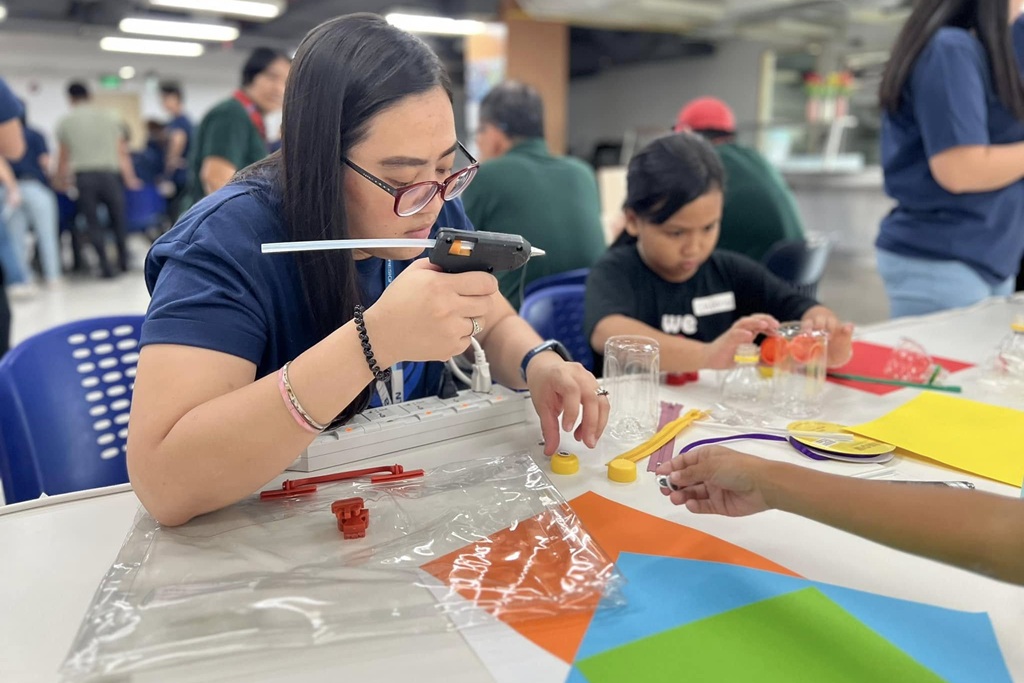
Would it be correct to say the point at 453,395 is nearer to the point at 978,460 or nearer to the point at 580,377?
the point at 580,377

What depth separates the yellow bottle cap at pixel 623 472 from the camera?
35.1 inches

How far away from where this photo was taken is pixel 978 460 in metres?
0.95

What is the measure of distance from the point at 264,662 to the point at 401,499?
25 centimetres

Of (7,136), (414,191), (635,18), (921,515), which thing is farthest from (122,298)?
(635,18)

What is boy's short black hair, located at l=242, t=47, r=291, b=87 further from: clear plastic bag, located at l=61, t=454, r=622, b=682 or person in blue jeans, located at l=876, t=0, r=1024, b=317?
clear plastic bag, located at l=61, t=454, r=622, b=682

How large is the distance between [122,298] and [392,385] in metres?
5.17

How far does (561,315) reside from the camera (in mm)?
1725

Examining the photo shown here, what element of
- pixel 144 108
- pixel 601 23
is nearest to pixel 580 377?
pixel 601 23

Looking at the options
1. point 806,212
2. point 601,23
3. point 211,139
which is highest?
point 601,23

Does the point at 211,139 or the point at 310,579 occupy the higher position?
the point at 211,139

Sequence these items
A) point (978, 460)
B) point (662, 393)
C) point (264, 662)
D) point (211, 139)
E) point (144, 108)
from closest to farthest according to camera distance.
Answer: point (264, 662) < point (978, 460) < point (662, 393) < point (211, 139) < point (144, 108)

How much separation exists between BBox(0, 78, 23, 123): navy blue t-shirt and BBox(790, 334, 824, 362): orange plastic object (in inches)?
94.7

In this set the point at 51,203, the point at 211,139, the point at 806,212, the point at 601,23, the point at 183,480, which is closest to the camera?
the point at 183,480

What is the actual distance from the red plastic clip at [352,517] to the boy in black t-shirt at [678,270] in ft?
2.61
